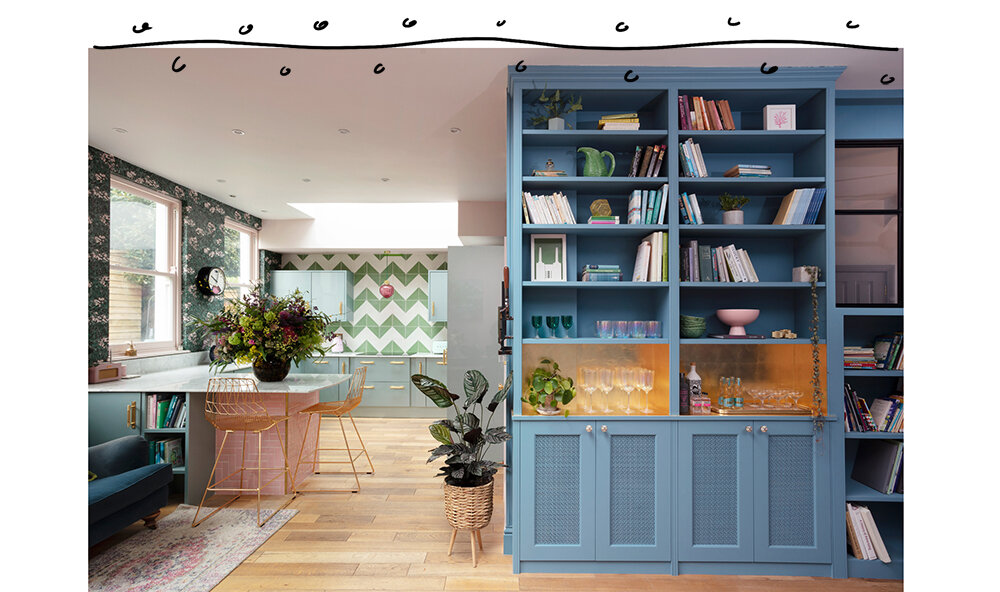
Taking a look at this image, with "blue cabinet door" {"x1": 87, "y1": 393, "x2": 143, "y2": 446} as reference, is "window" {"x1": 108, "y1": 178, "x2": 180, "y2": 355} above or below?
above

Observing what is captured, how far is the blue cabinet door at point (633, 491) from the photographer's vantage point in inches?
96.0

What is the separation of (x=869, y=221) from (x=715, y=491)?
170 cm

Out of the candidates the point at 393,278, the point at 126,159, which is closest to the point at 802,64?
the point at 126,159

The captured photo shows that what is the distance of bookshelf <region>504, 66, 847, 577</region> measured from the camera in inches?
95.9

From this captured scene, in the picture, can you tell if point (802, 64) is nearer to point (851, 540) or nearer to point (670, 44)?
point (670, 44)

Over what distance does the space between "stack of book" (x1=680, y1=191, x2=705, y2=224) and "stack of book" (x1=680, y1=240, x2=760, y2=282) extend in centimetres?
11

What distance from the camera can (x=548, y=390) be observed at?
246cm

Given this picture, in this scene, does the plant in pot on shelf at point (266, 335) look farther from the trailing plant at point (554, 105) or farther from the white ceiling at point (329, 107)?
the trailing plant at point (554, 105)

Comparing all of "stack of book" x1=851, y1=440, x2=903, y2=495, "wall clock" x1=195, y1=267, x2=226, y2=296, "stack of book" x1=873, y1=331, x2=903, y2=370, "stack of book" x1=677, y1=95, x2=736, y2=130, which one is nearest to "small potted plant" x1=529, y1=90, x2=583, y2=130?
"stack of book" x1=677, y1=95, x2=736, y2=130

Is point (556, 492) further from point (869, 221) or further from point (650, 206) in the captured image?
point (869, 221)

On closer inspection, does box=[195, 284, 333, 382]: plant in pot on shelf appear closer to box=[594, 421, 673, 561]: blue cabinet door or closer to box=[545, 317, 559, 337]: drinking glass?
box=[545, 317, 559, 337]: drinking glass

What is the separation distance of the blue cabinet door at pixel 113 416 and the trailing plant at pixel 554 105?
10.4 feet

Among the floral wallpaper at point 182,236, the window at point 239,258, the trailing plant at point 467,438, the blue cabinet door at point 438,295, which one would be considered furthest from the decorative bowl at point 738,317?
the window at point 239,258

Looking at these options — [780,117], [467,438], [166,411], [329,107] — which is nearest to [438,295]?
[166,411]
